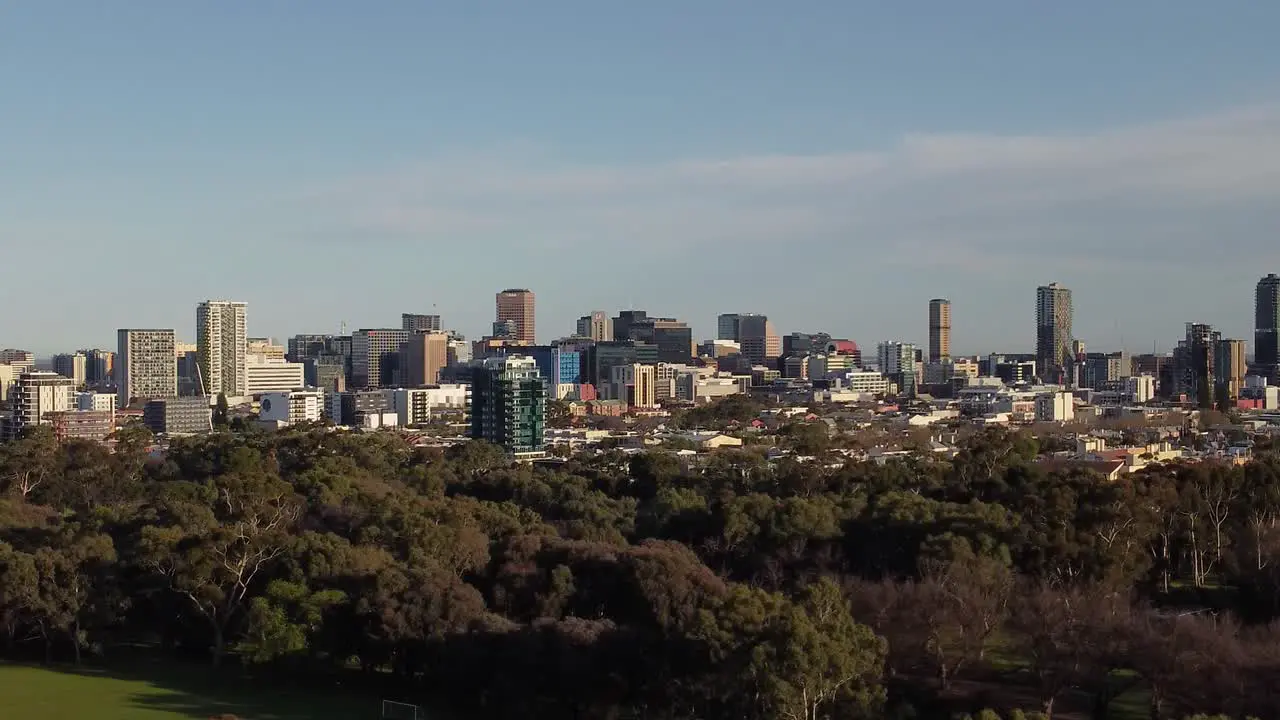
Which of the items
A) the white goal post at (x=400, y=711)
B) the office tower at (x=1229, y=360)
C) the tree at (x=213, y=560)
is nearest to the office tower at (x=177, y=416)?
the tree at (x=213, y=560)

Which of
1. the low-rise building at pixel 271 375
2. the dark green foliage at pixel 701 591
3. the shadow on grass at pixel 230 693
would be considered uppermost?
the low-rise building at pixel 271 375

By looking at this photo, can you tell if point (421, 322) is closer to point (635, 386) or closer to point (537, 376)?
point (635, 386)

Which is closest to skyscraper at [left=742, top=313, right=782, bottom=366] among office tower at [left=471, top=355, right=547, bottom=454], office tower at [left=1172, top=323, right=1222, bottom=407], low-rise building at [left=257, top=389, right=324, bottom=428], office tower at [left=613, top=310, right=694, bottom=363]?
office tower at [left=613, top=310, right=694, bottom=363]

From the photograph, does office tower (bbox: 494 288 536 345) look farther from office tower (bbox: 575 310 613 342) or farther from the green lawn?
the green lawn

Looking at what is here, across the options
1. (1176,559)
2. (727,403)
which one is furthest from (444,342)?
(1176,559)

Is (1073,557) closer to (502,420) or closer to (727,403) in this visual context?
(502,420)

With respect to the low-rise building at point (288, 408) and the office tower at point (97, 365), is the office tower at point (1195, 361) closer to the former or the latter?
the low-rise building at point (288, 408)

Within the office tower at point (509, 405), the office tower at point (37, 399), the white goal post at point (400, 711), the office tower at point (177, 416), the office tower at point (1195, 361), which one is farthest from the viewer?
the office tower at point (1195, 361)
